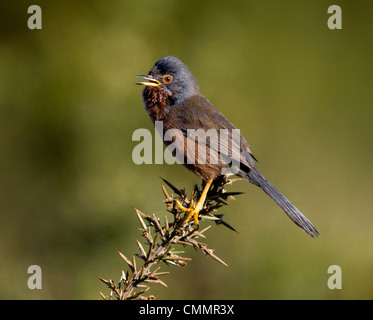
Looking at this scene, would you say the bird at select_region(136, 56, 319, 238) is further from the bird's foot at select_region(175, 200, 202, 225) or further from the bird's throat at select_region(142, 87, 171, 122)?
the bird's foot at select_region(175, 200, 202, 225)

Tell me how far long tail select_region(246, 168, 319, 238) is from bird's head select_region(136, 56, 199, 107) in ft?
3.16

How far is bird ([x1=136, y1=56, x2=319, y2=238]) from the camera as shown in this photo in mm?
4113

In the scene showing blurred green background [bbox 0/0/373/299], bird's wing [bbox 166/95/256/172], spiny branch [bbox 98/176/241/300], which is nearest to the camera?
spiny branch [bbox 98/176/241/300]

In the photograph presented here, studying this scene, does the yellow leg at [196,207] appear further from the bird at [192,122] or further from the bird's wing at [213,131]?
the bird's wing at [213,131]

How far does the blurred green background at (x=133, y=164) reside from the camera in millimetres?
5156

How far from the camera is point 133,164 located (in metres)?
5.36

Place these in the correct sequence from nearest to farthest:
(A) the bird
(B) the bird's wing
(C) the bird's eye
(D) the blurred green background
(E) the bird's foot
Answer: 1. (E) the bird's foot
2. (A) the bird
3. (B) the bird's wing
4. (C) the bird's eye
5. (D) the blurred green background

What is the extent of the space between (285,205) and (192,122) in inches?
40.7

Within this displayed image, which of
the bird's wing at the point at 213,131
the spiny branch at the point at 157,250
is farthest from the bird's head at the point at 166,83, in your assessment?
the spiny branch at the point at 157,250

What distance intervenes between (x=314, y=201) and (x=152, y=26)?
2778 mm

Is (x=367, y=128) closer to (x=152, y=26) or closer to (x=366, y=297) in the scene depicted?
(x=366, y=297)

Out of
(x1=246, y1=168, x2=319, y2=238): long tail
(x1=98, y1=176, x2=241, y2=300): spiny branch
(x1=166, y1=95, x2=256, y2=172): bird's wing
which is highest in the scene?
(x1=166, y1=95, x2=256, y2=172): bird's wing

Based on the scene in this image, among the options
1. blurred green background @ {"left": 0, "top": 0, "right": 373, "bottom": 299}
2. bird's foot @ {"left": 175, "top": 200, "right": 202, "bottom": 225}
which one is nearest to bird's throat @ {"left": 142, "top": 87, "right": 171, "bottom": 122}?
blurred green background @ {"left": 0, "top": 0, "right": 373, "bottom": 299}

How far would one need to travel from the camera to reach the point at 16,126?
5.52 metres
